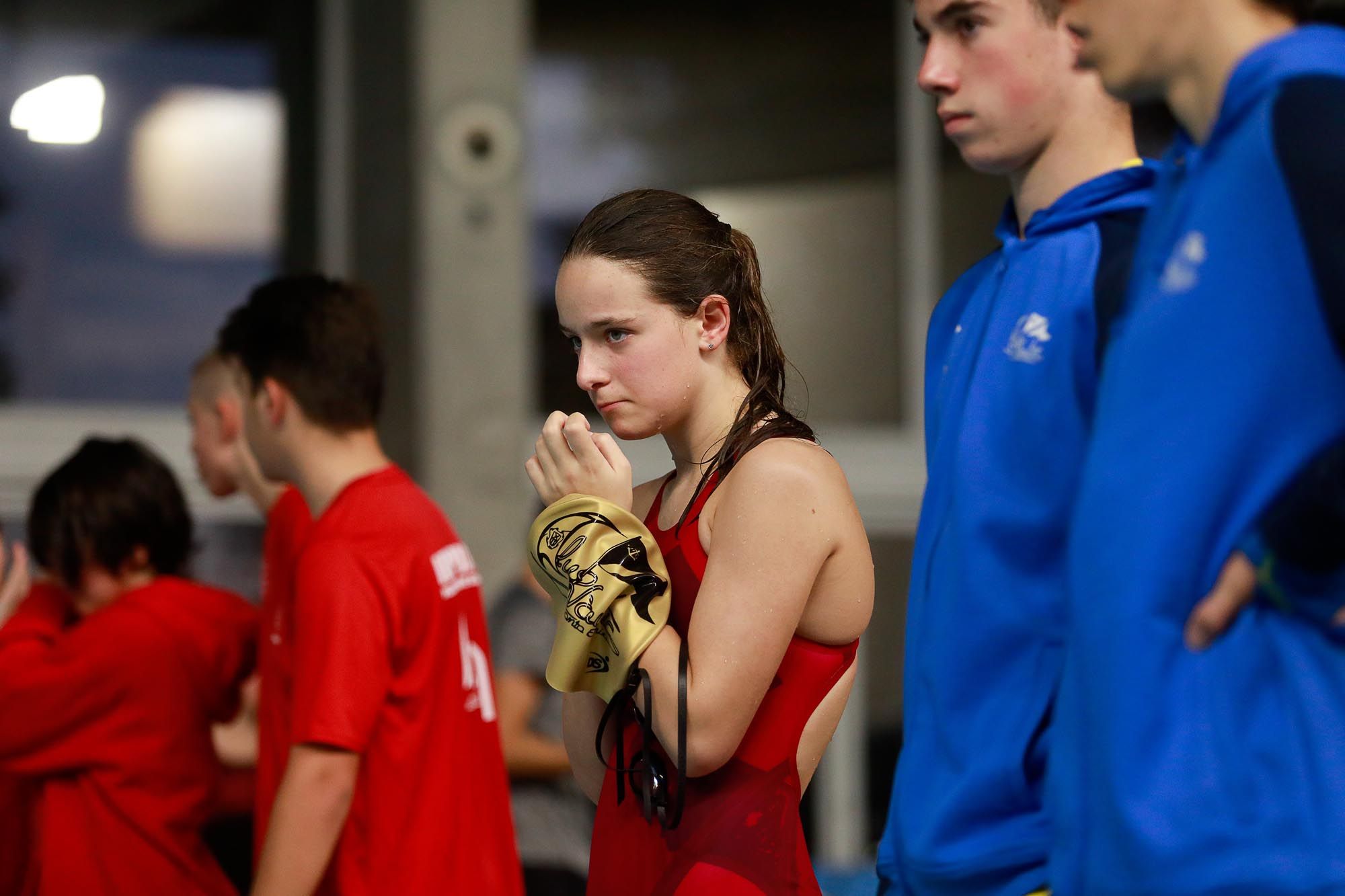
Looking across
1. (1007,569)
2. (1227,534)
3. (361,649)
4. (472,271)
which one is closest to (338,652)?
(361,649)

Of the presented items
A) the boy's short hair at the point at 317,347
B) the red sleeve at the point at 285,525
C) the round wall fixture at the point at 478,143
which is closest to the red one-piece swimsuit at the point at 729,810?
the boy's short hair at the point at 317,347

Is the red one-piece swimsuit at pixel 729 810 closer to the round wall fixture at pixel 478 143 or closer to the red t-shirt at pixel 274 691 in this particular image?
the red t-shirt at pixel 274 691

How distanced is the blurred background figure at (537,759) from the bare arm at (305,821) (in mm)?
1271

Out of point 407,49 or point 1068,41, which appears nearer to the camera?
point 1068,41

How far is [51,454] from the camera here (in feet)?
13.2

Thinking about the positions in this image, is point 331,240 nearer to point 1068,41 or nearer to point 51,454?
point 51,454

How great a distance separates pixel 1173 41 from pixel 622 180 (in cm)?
Answer: 381

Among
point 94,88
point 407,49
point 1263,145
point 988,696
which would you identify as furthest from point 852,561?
point 94,88

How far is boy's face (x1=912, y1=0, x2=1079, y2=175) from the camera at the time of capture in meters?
1.32

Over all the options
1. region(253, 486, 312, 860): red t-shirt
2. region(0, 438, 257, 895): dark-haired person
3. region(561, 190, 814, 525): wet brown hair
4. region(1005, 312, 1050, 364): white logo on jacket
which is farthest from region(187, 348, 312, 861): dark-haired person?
region(1005, 312, 1050, 364): white logo on jacket

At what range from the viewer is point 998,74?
1.32m

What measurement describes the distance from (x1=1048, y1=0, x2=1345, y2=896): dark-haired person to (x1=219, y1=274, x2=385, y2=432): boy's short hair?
1.51 meters

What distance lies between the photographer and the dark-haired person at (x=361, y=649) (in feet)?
6.61

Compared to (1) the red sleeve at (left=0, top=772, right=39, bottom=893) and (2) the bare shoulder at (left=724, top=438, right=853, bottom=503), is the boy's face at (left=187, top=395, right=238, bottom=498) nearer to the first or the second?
(1) the red sleeve at (left=0, top=772, right=39, bottom=893)
